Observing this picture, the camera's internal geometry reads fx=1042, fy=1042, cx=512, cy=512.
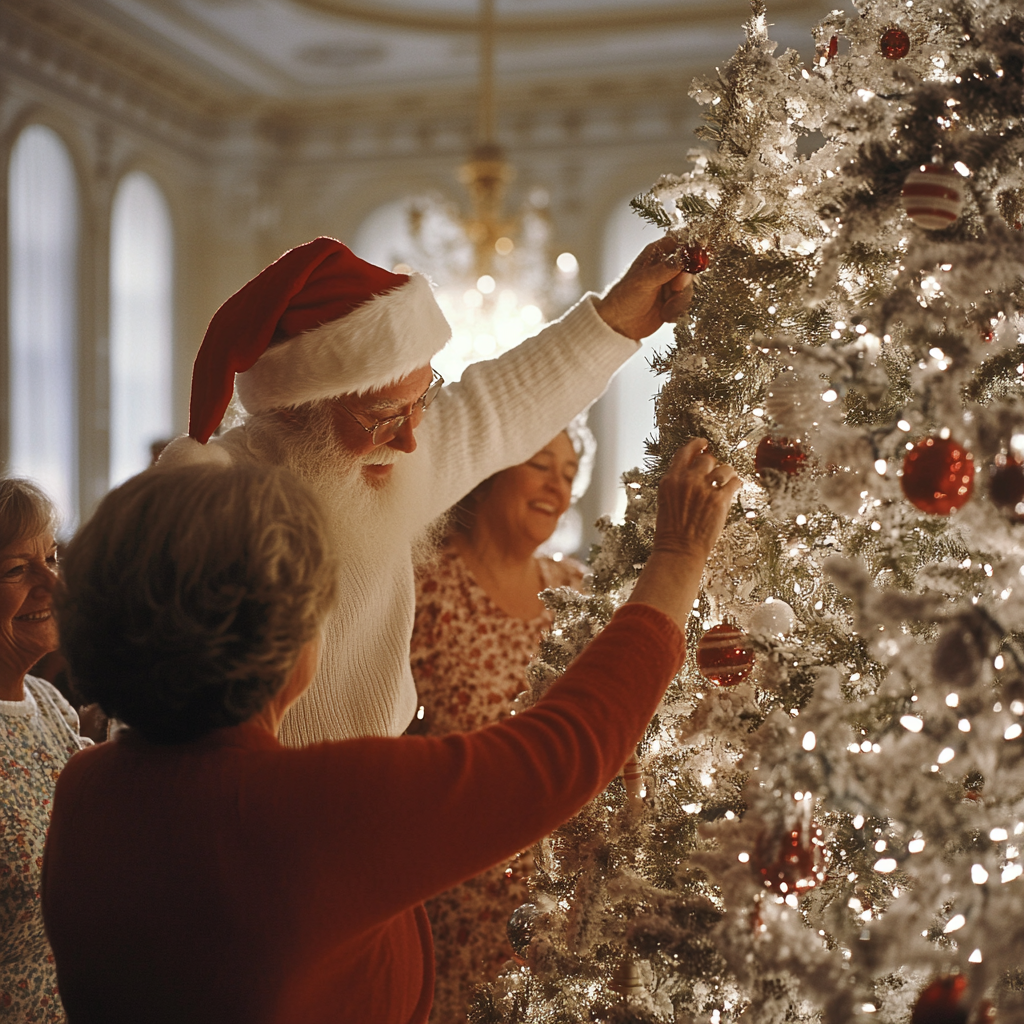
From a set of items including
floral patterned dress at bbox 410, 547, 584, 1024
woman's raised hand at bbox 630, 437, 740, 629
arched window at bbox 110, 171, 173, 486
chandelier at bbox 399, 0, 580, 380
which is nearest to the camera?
woman's raised hand at bbox 630, 437, 740, 629

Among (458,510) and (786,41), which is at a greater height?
(786,41)

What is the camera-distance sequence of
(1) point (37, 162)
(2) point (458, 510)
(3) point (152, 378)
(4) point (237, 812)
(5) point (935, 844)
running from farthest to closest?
(3) point (152, 378), (1) point (37, 162), (2) point (458, 510), (5) point (935, 844), (4) point (237, 812)

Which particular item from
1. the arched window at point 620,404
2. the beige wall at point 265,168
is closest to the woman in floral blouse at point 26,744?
the beige wall at point 265,168

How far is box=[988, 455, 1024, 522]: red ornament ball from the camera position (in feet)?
3.18

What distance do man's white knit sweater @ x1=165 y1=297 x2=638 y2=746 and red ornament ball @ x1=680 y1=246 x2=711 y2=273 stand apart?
0.28m

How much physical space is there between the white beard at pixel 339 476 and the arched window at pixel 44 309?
5641 mm

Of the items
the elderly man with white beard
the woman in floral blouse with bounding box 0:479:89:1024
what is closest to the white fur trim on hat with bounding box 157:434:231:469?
the elderly man with white beard

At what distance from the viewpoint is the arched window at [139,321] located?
7672 millimetres

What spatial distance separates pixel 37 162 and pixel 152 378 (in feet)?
5.96

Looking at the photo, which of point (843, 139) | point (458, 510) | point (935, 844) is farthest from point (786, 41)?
point (935, 844)

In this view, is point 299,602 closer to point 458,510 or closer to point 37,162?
point 458,510

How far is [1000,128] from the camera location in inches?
42.9

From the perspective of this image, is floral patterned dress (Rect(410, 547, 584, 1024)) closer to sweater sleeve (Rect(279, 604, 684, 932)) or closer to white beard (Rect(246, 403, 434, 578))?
white beard (Rect(246, 403, 434, 578))

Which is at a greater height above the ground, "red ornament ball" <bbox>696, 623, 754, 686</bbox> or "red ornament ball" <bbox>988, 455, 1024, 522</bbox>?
"red ornament ball" <bbox>988, 455, 1024, 522</bbox>
